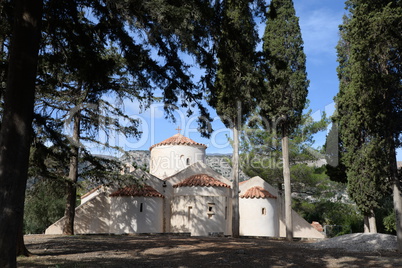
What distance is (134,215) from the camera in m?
22.8

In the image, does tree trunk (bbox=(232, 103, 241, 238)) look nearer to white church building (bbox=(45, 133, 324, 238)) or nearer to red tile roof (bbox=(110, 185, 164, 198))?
white church building (bbox=(45, 133, 324, 238))

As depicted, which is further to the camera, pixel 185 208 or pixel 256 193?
pixel 256 193

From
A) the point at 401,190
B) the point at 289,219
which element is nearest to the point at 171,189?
the point at 289,219

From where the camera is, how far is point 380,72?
15445 mm

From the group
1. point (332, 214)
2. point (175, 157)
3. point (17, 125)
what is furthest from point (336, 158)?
point (17, 125)

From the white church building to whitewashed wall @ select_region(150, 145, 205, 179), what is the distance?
3238 millimetres

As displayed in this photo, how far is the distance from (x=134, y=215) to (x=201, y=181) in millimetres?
4847

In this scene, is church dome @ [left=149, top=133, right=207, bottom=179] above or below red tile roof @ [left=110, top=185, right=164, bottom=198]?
above

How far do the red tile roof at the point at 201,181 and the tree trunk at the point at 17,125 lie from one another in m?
16.9

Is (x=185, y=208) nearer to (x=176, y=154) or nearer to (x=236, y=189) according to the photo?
(x=236, y=189)

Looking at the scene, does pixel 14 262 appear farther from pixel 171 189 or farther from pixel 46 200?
pixel 46 200

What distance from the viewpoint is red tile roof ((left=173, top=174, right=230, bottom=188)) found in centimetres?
2362

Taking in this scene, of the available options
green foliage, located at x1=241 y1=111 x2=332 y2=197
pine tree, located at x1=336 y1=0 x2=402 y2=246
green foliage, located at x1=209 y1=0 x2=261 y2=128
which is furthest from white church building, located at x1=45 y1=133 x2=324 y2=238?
green foliage, located at x1=209 y1=0 x2=261 y2=128

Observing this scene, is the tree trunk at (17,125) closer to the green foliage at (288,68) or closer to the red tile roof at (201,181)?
the green foliage at (288,68)
